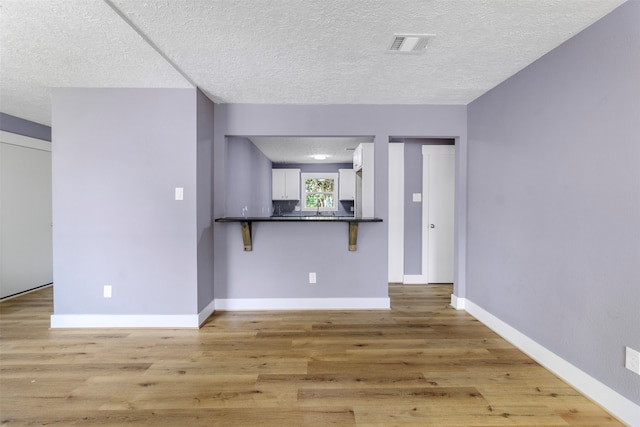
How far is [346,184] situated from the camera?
686 centimetres

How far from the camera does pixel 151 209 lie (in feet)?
8.88

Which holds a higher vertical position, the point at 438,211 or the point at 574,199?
the point at 574,199

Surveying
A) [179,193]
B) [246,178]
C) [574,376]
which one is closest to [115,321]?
[179,193]

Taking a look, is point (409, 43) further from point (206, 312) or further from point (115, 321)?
point (115, 321)

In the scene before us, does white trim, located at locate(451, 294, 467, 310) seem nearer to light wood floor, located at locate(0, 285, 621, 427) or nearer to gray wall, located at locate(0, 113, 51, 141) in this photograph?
light wood floor, located at locate(0, 285, 621, 427)

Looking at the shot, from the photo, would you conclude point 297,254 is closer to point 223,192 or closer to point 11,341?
point 223,192

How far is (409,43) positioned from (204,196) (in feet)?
7.49

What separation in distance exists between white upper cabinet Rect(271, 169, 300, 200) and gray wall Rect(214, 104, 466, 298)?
364 cm

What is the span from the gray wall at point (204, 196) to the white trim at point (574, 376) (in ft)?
9.46

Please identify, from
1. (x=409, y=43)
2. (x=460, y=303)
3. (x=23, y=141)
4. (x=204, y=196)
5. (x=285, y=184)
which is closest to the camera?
(x=409, y=43)

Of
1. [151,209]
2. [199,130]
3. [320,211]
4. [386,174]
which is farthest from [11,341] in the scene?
[320,211]

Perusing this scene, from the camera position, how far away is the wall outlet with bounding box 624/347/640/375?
1.50 m

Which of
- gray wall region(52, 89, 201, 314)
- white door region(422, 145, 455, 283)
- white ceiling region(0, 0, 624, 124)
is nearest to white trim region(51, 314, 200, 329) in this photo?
→ gray wall region(52, 89, 201, 314)

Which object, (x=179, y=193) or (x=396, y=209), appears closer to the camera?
(x=179, y=193)
